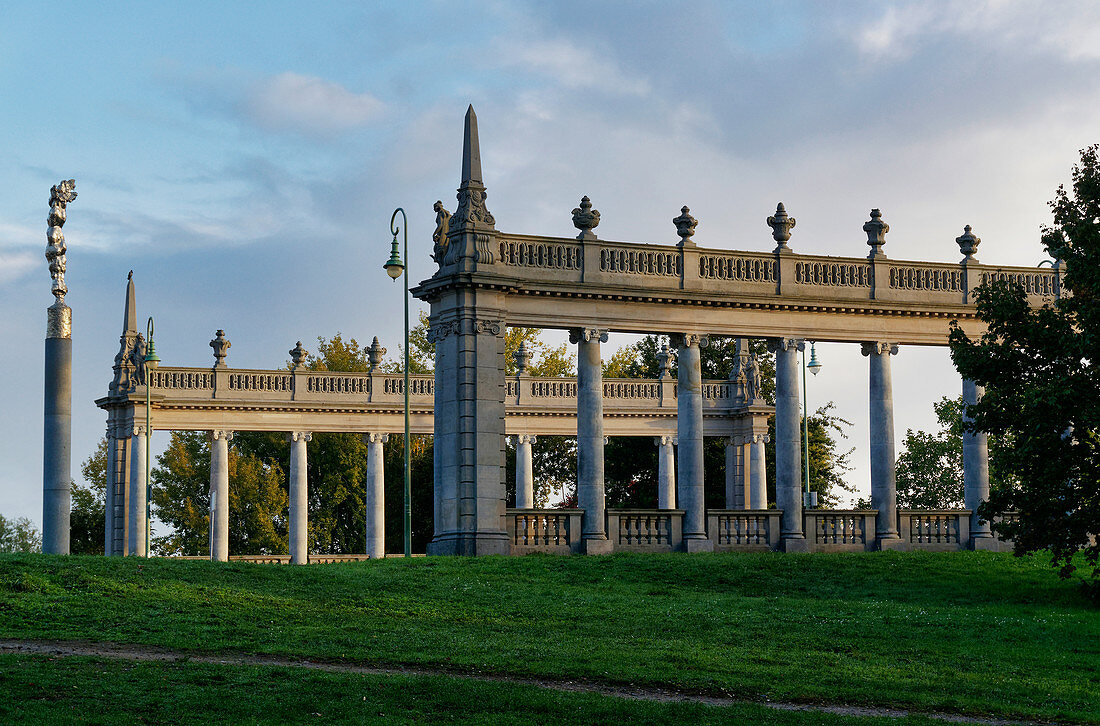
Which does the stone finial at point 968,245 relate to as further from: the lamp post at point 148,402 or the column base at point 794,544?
the lamp post at point 148,402

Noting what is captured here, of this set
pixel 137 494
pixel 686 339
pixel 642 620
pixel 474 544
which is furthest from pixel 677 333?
pixel 137 494

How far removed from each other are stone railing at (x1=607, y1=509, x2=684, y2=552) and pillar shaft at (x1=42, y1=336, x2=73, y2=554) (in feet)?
56.0

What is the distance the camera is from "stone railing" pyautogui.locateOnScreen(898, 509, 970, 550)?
52094mm

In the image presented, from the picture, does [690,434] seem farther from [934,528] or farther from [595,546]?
[934,528]

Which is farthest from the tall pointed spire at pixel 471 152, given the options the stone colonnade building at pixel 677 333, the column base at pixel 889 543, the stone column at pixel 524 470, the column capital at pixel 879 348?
the stone column at pixel 524 470

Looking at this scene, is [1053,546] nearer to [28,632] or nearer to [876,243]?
[876,243]

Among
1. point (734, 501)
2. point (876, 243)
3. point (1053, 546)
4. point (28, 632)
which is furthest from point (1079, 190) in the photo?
point (734, 501)

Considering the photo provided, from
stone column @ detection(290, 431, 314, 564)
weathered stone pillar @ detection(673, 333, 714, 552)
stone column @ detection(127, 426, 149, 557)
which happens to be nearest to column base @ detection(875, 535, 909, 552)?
weathered stone pillar @ detection(673, 333, 714, 552)

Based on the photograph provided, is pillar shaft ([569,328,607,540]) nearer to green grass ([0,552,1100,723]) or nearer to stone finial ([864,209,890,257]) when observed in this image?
green grass ([0,552,1100,723])

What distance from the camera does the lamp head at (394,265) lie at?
157 ft

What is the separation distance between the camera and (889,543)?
5144cm

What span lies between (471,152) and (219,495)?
25300 millimetres

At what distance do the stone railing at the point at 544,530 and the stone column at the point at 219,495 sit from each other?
2179 centimetres

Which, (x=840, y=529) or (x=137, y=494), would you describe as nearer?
(x=840, y=529)
